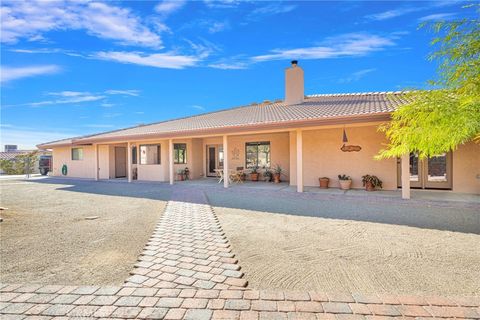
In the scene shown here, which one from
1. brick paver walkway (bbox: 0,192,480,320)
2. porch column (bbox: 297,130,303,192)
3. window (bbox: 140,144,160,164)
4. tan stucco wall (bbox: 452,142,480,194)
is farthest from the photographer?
window (bbox: 140,144,160,164)

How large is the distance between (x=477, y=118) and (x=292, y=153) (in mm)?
7049

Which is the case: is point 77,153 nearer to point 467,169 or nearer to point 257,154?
point 257,154

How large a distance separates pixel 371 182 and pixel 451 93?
17.9 feet

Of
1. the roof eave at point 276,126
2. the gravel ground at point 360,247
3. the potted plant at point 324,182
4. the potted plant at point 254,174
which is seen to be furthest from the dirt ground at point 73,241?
the potted plant at point 324,182

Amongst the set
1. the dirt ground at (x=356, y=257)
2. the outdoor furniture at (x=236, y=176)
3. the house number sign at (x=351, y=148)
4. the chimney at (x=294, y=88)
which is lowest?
the dirt ground at (x=356, y=257)

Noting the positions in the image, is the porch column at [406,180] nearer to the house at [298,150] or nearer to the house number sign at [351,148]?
the house at [298,150]

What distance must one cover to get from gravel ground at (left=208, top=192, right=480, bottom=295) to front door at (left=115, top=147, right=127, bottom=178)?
1283cm

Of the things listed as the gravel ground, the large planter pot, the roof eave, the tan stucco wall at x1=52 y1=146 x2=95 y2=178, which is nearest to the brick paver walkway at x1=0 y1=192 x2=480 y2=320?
the gravel ground

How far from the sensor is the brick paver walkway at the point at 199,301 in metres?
2.44

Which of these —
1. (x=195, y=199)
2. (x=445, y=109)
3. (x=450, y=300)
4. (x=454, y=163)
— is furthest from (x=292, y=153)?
(x=450, y=300)

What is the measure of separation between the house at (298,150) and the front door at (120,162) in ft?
0.22

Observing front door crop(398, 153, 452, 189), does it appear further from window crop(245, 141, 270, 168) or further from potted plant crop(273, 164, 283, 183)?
window crop(245, 141, 270, 168)

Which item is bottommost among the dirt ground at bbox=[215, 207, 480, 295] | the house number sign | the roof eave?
the dirt ground at bbox=[215, 207, 480, 295]

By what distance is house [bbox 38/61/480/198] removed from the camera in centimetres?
878
